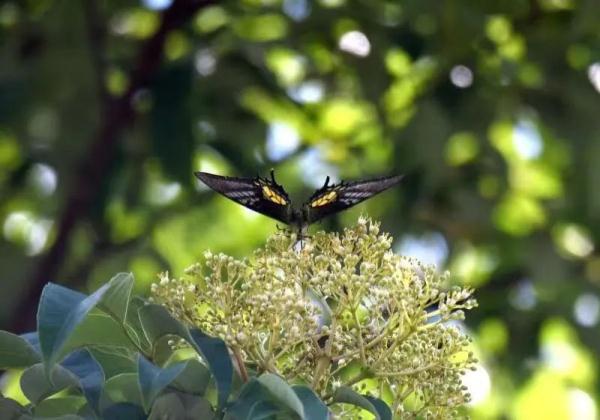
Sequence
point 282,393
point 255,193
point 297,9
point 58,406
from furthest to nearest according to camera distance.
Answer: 1. point 297,9
2. point 255,193
3. point 58,406
4. point 282,393

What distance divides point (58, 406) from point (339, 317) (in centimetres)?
34

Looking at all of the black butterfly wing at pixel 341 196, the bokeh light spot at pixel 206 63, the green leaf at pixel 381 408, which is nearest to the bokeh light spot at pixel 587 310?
the bokeh light spot at pixel 206 63

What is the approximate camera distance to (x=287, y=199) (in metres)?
1.67

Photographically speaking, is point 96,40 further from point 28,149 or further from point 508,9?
point 508,9

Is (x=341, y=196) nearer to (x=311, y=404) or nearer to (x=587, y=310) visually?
(x=311, y=404)

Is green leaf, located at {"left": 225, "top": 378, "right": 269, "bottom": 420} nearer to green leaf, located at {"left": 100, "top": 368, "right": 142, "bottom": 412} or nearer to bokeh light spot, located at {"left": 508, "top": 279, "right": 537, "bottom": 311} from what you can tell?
green leaf, located at {"left": 100, "top": 368, "right": 142, "bottom": 412}

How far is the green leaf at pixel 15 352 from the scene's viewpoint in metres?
1.29

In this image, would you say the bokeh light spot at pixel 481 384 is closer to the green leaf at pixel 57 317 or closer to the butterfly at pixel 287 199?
the butterfly at pixel 287 199

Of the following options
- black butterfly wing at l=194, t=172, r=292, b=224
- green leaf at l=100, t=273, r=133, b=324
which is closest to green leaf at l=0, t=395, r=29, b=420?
green leaf at l=100, t=273, r=133, b=324

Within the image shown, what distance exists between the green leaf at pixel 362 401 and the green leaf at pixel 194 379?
141 mm

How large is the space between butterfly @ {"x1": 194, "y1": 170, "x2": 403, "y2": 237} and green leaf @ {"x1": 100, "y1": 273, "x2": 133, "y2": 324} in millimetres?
267

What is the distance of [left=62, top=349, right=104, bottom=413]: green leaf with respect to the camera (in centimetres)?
125

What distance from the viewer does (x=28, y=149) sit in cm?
362

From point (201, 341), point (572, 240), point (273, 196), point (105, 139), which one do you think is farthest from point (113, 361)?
point (572, 240)
